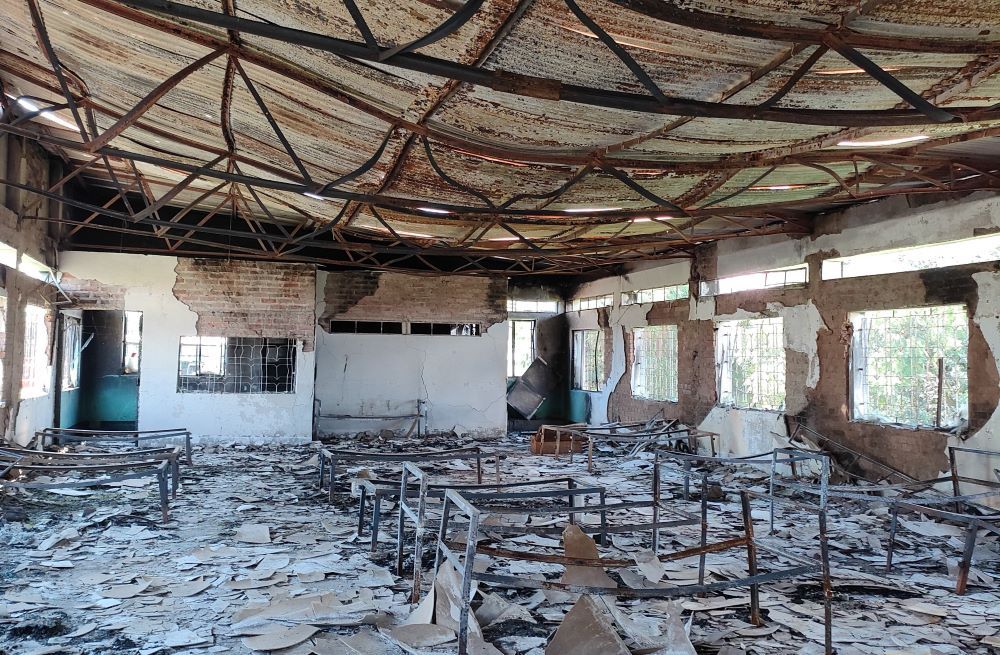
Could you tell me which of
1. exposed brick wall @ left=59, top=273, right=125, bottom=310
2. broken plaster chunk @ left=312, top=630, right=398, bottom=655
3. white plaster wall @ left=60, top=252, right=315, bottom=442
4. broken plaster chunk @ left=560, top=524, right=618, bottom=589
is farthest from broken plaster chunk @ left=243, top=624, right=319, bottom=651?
exposed brick wall @ left=59, top=273, right=125, bottom=310

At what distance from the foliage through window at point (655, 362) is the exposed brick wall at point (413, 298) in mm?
3020

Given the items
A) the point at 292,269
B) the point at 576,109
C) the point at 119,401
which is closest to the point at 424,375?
the point at 292,269

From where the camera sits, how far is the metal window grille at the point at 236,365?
12.5 metres

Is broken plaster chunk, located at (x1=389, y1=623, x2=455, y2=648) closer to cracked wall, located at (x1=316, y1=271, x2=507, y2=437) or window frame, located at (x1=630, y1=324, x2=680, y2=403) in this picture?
window frame, located at (x1=630, y1=324, x2=680, y2=403)

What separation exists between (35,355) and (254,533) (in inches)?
263

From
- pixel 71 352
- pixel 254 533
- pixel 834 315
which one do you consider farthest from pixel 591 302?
pixel 254 533

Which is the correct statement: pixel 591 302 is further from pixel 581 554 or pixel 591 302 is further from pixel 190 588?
pixel 190 588

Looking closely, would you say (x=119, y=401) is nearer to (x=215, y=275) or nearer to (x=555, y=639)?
(x=215, y=275)

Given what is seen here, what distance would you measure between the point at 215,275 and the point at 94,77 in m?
7.04

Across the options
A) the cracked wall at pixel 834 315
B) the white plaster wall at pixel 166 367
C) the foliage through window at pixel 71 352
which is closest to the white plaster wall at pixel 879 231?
the cracked wall at pixel 834 315

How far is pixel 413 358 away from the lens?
14.3 metres

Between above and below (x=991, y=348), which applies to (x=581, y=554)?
below

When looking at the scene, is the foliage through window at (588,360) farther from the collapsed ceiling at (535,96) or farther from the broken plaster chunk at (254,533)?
the broken plaster chunk at (254,533)

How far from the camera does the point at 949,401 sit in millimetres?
8102
